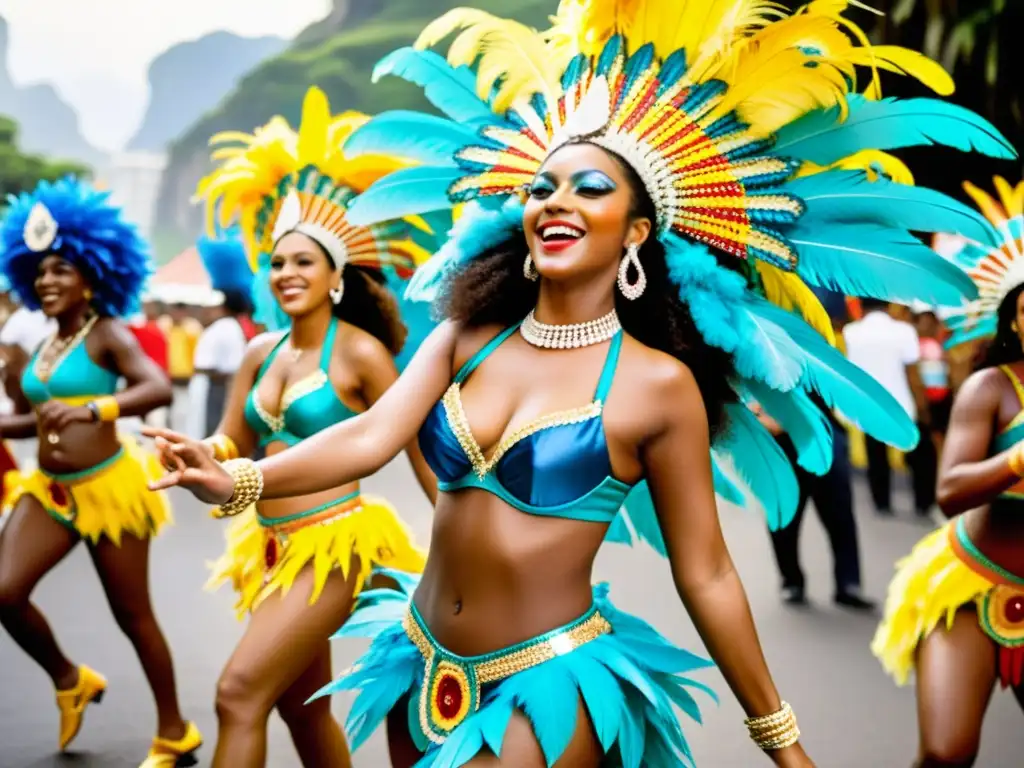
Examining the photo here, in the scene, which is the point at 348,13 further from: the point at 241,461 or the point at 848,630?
the point at 241,461

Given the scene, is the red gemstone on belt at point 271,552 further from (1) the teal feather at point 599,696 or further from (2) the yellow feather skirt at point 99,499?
(1) the teal feather at point 599,696

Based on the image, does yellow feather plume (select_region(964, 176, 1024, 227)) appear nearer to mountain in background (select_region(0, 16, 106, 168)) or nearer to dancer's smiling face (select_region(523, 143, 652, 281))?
dancer's smiling face (select_region(523, 143, 652, 281))

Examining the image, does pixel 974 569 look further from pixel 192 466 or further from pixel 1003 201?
pixel 192 466

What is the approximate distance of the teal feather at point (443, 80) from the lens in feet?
9.09

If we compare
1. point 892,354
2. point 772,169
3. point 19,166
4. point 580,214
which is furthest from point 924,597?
point 19,166

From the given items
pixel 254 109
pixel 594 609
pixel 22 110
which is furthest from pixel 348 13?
pixel 594 609

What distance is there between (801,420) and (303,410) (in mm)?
1694

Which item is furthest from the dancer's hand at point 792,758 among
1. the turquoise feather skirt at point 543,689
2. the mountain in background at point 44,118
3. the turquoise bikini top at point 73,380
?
the mountain in background at point 44,118

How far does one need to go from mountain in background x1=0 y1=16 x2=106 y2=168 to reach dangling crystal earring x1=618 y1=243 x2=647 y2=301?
4823 centimetres

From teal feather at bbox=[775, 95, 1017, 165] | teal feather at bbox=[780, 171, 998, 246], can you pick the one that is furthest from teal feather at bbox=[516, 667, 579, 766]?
teal feather at bbox=[775, 95, 1017, 165]

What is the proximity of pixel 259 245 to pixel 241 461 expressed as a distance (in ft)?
7.90

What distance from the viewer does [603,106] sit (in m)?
2.40

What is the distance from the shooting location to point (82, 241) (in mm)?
4738

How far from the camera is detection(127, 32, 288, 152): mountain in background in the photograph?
52.6 meters
